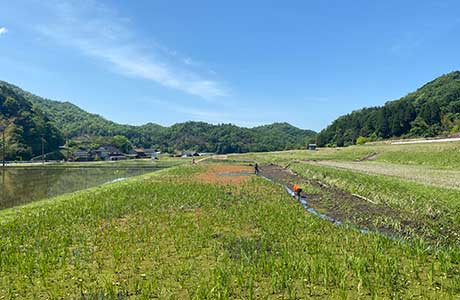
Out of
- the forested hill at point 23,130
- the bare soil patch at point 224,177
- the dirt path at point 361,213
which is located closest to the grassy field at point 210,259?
the dirt path at point 361,213

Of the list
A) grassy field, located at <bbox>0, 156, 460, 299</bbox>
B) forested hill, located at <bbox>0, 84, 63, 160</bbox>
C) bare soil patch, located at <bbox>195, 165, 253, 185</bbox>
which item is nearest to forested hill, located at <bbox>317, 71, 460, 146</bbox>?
bare soil patch, located at <bbox>195, 165, 253, 185</bbox>

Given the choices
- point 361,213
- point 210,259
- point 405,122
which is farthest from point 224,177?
point 405,122

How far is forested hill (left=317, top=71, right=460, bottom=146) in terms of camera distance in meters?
91.5

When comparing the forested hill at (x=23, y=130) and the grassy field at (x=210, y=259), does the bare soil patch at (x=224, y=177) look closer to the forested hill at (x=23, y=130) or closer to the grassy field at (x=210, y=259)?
the grassy field at (x=210, y=259)

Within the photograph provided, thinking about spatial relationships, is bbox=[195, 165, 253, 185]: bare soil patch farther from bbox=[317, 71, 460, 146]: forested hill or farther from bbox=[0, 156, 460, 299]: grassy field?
bbox=[317, 71, 460, 146]: forested hill

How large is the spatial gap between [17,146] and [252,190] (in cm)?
9013

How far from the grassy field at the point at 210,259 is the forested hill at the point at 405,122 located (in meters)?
85.4

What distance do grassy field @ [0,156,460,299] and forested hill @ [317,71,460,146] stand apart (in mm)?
85409

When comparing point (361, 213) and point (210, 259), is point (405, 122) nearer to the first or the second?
point (361, 213)

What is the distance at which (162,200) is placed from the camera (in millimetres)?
20641

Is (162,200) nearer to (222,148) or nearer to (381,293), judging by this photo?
(381,293)

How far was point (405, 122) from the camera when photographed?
102562 millimetres

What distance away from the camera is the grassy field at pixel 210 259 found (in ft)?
23.6

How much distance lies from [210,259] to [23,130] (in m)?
113
